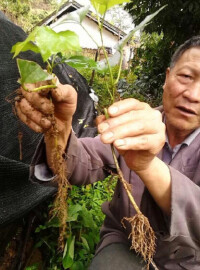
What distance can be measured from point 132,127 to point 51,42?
27 centimetres

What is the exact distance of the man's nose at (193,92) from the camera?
→ 3.65 ft

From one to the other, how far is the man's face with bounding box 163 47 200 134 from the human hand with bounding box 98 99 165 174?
472mm

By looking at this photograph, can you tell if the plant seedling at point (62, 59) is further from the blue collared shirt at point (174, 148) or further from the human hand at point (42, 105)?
the blue collared shirt at point (174, 148)

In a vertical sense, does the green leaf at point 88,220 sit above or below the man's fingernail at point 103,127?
below

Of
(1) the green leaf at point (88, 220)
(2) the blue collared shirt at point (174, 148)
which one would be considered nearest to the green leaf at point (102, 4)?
(2) the blue collared shirt at point (174, 148)

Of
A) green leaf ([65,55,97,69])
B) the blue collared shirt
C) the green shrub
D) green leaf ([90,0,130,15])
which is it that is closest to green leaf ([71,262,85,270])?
the green shrub

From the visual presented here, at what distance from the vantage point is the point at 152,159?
78 cm

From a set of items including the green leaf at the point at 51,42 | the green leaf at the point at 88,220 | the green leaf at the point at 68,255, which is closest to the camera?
the green leaf at the point at 51,42

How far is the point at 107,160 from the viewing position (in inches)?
48.5

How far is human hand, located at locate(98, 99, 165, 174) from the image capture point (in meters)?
0.66

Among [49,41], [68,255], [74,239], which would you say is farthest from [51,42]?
[74,239]

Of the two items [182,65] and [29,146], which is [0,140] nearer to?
[29,146]

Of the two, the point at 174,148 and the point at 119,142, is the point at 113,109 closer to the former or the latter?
the point at 119,142

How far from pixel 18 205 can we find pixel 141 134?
89cm
